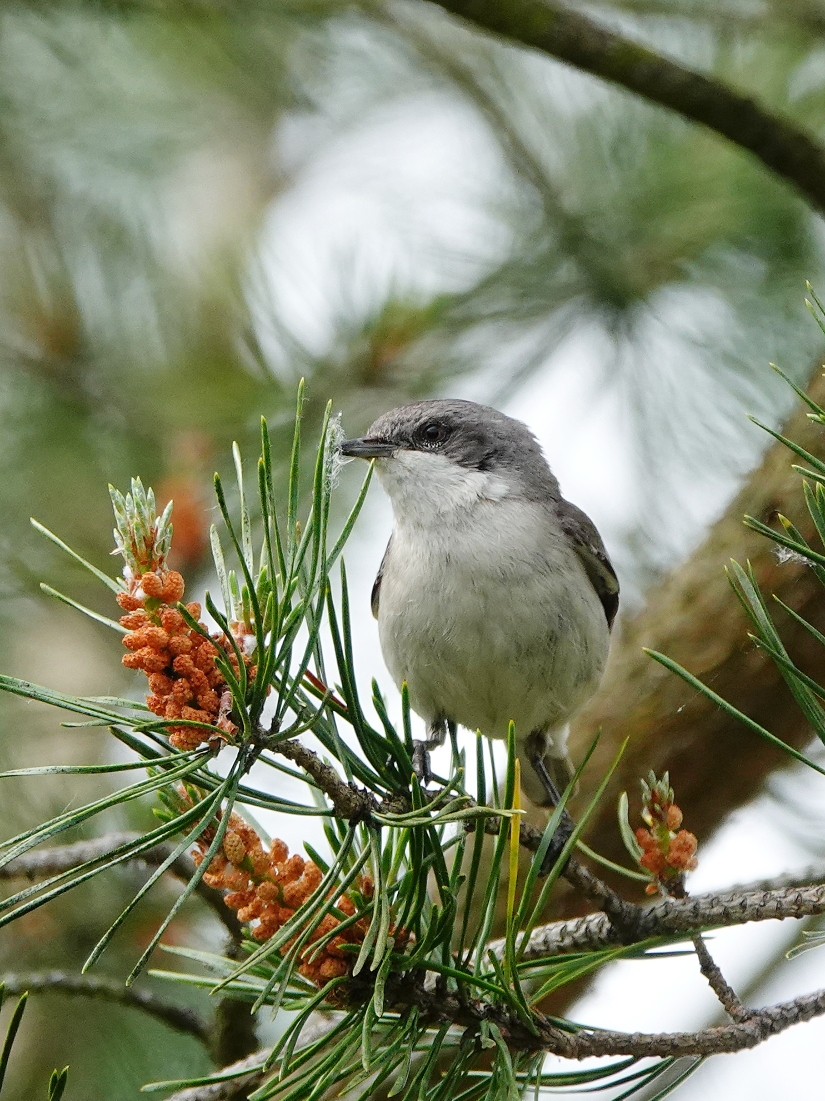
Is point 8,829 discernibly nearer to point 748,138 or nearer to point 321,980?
point 321,980

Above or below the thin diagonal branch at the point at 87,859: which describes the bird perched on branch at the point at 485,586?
above

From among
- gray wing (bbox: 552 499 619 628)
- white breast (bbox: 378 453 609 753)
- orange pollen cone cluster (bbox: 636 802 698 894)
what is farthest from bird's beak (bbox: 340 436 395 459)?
orange pollen cone cluster (bbox: 636 802 698 894)

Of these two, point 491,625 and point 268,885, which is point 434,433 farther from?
point 268,885

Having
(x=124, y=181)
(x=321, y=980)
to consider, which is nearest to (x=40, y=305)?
(x=124, y=181)

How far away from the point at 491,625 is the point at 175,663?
1680 millimetres

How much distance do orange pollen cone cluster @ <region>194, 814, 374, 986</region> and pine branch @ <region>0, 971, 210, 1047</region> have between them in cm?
76

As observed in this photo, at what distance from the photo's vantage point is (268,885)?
1.72 meters

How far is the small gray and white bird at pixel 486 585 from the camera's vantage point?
10.5ft

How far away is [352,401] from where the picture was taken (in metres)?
3.90

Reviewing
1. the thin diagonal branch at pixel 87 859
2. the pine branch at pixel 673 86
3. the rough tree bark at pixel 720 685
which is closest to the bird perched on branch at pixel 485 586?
the rough tree bark at pixel 720 685

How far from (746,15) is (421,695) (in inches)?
106

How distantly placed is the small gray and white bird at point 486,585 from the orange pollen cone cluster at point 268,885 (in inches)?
45.7

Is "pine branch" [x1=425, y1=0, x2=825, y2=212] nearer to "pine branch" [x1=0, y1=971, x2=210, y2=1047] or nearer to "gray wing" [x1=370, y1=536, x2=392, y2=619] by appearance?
"gray wing" [x1=370, y1=536, x2=392, y2=619]

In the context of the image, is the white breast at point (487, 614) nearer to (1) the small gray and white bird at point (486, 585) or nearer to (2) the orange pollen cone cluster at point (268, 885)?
(1) the small gray and white bird at point (486, 585)
